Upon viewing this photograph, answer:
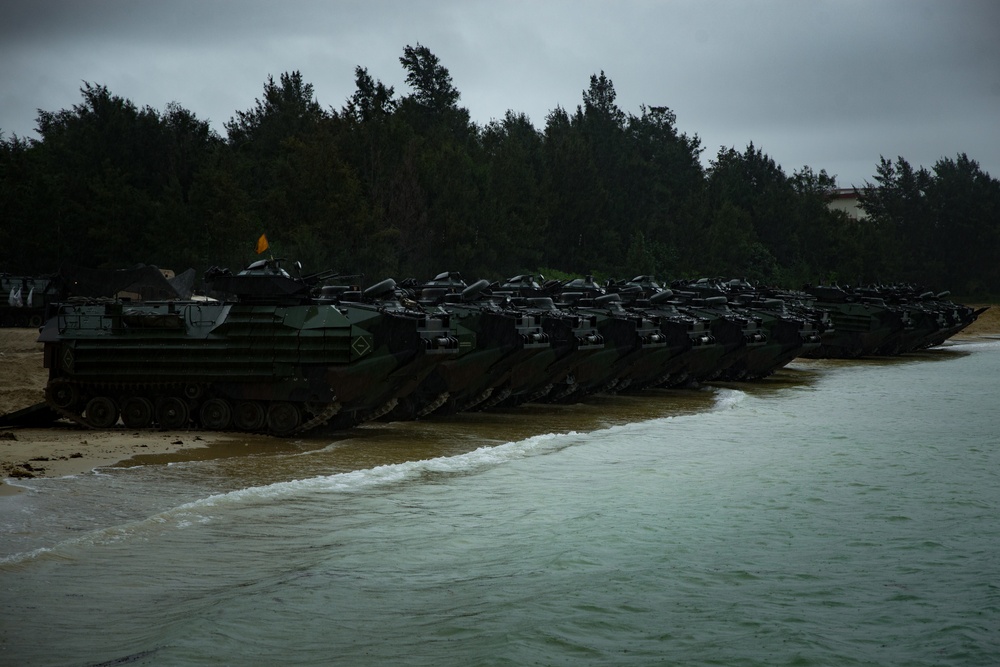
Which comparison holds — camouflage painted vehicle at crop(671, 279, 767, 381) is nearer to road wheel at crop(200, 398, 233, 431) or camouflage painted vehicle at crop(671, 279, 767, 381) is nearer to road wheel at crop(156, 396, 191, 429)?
road wheel at crop(200, 398, 233, 431)

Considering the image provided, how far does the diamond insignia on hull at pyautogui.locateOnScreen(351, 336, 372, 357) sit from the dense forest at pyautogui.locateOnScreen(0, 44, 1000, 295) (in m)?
26.7

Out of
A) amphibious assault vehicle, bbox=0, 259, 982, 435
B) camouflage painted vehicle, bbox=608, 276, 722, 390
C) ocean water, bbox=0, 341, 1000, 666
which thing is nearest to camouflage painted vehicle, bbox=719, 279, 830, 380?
camouflage painted vehicle, bbox=608, 276, 722, 390

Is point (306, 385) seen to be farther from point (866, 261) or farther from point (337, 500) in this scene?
point (866, 261)

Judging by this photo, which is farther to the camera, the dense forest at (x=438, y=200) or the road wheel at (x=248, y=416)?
the dense forest at (x=438, y=200)

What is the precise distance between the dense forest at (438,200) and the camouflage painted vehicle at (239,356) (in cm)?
2537

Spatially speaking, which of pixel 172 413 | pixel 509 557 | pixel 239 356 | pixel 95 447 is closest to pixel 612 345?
pixel 239 356

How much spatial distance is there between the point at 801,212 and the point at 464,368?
62689 millimetres

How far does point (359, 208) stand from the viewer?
1874 inches

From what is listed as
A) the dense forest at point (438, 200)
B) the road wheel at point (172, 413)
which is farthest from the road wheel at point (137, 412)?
the dense forest at point (438, 200)

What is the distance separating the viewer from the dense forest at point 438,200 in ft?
154

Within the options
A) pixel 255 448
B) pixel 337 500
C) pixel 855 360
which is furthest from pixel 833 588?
pixel 855 360

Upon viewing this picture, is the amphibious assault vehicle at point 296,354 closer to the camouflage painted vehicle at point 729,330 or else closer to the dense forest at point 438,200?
the camouflage painted vehicle at point 729,330

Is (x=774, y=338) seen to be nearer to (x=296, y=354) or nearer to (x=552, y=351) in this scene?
(x=552, y=351)

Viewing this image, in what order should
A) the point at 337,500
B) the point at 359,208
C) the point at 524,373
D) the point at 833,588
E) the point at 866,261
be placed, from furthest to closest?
the point at 866,261 → the point at 359,208 → the point at 524,373 → the point at 337,500 → the point at 833,588
